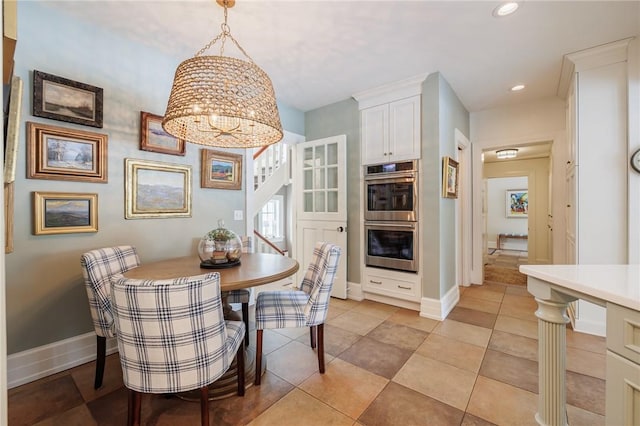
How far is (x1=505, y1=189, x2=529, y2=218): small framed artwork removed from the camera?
25.5ft

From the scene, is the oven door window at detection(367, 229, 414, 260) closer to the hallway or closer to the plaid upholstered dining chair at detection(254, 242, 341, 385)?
the plaid upholstered dining chair at detection(254, 242, 341, 385)

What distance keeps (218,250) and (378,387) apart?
4.59 ft

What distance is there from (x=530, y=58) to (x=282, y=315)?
3.17 meters

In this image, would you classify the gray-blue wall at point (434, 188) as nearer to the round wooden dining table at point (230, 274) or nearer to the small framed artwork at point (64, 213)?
the round wooden dining table at point (230, 274)

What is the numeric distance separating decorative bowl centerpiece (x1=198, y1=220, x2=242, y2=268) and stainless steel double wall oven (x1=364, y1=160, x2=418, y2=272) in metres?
1.85

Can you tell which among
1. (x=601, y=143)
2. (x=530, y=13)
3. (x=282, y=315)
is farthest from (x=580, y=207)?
(x=282, y=315)

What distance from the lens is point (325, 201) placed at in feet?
12.3

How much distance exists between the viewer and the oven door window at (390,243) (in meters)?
3.14

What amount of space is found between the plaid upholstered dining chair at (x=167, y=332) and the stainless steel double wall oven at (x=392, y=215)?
2.30 meters

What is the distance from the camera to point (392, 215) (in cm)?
323

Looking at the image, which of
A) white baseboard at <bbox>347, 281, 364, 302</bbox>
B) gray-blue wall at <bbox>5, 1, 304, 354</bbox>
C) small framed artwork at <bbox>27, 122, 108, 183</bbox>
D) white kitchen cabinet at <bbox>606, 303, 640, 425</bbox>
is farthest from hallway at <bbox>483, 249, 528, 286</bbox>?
small framed artwork at <bbox>27, 122, 108, 183</bbox>

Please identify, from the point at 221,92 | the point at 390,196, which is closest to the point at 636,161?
the point at 390,196

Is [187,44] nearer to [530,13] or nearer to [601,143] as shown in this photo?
[530,13]

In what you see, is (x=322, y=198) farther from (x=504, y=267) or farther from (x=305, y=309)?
(x=504, y=267)
